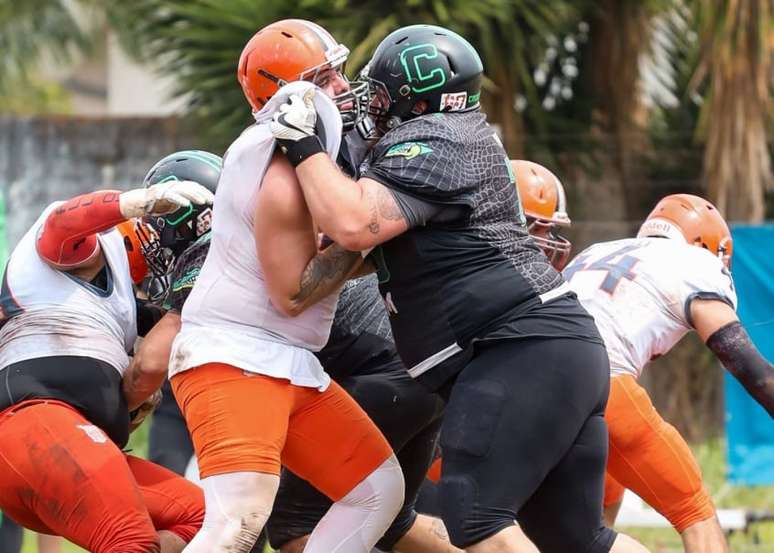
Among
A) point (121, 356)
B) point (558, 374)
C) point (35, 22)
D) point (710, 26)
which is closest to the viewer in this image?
point (558, 374)

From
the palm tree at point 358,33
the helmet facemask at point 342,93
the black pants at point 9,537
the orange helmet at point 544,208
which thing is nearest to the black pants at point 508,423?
the helmet facemask at point 342,93

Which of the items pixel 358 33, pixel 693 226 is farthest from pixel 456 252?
pixel 358 33

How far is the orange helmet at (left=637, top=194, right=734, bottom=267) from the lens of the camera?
568cm

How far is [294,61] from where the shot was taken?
4359 millimetres

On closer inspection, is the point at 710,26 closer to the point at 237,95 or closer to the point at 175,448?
the point at 237,95

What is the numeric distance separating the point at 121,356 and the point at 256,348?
815 mm

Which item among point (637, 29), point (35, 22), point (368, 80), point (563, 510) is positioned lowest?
point (35, 22)

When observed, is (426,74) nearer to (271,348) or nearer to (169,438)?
(271,348)

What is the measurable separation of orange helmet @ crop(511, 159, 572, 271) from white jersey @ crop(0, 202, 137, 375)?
5.34 feet

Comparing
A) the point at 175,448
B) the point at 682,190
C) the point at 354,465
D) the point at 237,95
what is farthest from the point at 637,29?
the point at 354,465

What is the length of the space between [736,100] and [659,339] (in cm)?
529

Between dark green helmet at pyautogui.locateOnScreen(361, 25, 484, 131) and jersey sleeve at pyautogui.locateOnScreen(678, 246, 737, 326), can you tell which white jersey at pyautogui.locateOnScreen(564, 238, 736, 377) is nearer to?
jersey sleeve at pyautogui.locateOnScreen(678, 246, 737, 326)

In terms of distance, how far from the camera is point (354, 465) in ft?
14.6

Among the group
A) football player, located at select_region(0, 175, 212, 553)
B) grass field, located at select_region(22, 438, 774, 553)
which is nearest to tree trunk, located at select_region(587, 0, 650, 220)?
grass field, located at select_region(22, 438, 774, 553)
